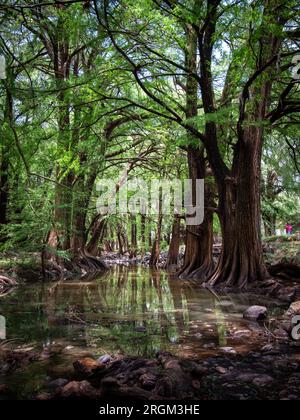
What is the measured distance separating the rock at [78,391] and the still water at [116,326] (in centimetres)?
34

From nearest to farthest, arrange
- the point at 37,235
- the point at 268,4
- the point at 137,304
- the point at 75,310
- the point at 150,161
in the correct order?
the point at 268,4
the point at 75,310
the point at 137,304
the point at 37,235
the point at 150,161

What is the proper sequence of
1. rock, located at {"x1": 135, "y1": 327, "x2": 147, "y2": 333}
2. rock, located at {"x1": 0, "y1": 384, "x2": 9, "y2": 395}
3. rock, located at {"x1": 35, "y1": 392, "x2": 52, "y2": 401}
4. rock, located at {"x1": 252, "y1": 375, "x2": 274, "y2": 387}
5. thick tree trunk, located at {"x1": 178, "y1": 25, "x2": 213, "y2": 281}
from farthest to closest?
thick tree trunk, located at {"x1": 178, "y1": 25, "x2": 213, "y2": 281}
rock, located at {"x1": 135, "y1": 327, "x2": 147, "y2": 333}
rock, located at {"x1": 252, "y1": 375, "x2": 274, "y2": 387}
rock, located at {"x1": 0, "y1": 384, "x2": 9, "y2": 395}
rock, located at {"x1": 35, "y1": 392, "x2": 52, "y2": 401}

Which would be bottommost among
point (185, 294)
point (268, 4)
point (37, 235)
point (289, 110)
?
point (185, 294)

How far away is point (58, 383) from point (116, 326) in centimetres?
235

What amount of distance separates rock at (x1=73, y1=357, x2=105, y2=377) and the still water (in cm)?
12

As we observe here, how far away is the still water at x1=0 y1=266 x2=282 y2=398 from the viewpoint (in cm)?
399

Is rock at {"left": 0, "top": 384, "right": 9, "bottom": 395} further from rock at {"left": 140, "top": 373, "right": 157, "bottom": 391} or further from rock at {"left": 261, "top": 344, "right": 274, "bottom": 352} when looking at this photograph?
rock at {"left": 261, "top": 344, "right": 274, "bottom": 352}

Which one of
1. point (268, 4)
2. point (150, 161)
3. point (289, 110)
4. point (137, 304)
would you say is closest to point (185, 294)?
point (137, 304)

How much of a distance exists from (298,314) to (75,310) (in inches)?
148

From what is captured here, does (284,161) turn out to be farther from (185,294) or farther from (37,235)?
(37,235)

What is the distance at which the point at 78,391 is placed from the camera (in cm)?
286

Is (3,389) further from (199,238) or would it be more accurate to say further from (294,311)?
(199,238)

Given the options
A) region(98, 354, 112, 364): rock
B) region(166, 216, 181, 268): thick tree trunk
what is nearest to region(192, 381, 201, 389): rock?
region(98, 354, 112, 364): rock
